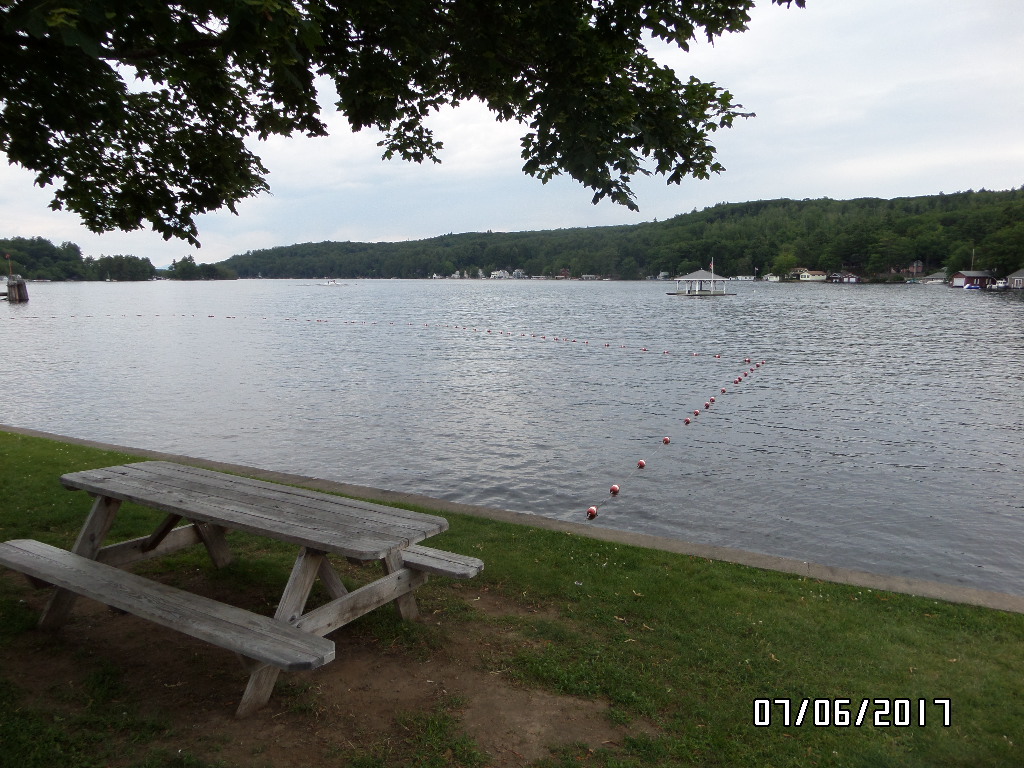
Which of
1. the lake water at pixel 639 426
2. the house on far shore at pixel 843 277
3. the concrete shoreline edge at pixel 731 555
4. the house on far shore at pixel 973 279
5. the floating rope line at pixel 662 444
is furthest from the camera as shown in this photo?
the house on far shore at pixel 843 277

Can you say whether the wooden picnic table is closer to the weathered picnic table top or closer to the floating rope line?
the weathered picnic table top

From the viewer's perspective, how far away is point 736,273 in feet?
602

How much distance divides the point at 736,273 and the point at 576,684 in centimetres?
19106

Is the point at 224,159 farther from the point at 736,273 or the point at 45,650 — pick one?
the point at 736,273

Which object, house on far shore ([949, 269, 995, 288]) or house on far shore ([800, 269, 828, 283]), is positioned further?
house on far shore ([800, 269, 828, 283])

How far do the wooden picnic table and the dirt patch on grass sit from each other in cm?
23

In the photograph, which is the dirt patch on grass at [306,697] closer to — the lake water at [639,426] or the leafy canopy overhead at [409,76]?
the leafy canopy overhead at [409,76]

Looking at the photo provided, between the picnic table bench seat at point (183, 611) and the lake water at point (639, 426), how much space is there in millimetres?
6181

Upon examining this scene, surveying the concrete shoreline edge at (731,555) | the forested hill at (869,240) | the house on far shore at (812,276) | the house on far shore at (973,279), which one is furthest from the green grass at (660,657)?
the house on far shore at (812,276)

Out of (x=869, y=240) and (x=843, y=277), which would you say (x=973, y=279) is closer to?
(x=869, y=240)

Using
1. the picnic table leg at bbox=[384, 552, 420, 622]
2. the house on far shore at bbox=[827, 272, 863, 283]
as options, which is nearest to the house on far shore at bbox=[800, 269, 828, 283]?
the house on far shore at bbox=[827, 272, 863, 283]

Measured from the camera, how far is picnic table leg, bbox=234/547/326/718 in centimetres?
375

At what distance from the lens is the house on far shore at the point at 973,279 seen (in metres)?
124

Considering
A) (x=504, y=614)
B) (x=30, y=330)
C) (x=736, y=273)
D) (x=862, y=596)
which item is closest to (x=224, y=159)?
(x=504, y=614)
